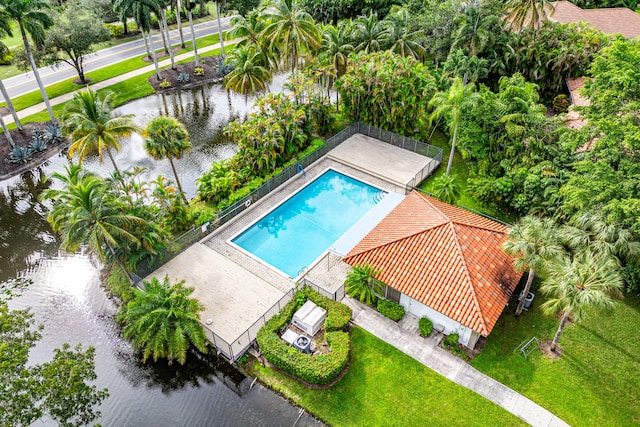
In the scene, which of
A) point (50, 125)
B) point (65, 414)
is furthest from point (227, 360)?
point (50, 125)

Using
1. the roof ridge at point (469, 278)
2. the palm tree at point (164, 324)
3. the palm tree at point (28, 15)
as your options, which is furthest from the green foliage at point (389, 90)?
the palm tree at point (28, 15)

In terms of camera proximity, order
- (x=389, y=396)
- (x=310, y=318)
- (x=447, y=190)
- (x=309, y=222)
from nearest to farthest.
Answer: (x=389, y=396), (x=310, y=318), (x=447, y=190), (x=309, y=222)

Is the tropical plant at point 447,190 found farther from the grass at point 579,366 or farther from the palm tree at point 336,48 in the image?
the palm tree at point 336,48

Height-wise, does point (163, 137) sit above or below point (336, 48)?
below

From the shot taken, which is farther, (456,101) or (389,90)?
(389,90)

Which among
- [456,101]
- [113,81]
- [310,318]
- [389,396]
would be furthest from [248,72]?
[389,396]

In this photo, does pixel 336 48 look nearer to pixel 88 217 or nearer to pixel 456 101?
pixel 456 101

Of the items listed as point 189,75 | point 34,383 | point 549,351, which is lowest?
point 549,351

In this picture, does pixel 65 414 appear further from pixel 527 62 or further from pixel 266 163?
pixel 527 62
